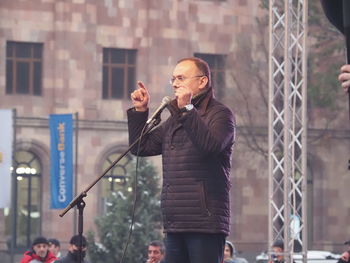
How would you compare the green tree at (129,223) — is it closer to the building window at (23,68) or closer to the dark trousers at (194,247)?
the building window at (23,68)

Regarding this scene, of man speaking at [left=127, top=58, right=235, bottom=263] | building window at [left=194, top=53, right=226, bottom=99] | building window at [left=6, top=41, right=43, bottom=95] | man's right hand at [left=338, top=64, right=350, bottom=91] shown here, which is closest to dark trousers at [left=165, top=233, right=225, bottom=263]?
man speaking at [left=127, top=58, right=235, bottom=263]

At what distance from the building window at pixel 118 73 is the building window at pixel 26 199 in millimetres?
3483

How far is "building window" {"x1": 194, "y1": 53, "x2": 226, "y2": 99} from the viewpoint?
43469mm

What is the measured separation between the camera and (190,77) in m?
6.97

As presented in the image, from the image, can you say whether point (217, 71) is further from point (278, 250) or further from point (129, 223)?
point (278, 250)

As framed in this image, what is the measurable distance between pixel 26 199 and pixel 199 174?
34.4 meters

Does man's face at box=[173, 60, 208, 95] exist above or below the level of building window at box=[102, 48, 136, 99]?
below

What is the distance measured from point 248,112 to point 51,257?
26.3 m

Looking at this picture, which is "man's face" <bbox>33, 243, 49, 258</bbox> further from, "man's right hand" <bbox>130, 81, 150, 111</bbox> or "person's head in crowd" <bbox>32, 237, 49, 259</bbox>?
"man's right hand" <bbox>130, 81, 150, 111</bbox>

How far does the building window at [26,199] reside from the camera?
40.2 m

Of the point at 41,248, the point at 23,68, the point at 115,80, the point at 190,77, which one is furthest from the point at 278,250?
the point at 115,80

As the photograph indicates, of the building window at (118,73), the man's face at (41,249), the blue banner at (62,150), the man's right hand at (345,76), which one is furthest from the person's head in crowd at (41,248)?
the building window at (118,73)

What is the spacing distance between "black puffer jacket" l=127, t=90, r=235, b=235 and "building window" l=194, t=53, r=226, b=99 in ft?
119

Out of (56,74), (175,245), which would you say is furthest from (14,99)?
(175,245)
